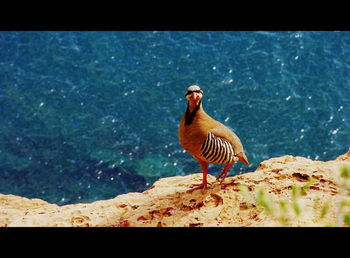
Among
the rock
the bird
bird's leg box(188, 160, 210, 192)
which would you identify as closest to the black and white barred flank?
the bird

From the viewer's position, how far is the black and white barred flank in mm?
3945

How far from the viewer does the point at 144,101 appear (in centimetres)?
1154

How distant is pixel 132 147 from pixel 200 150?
6301 millimetres

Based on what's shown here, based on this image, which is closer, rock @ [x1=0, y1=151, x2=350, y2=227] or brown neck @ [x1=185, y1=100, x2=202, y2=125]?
rock @ [x1=0, y1=151, x2=350, y2=227]

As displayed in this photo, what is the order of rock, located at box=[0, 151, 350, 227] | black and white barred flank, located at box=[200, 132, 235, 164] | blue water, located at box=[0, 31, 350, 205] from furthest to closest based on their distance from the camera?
blue water, located at box=[0, 31, 350, 205] → black and white barred flank, located at box=[200, 132, 235, 164] → rock, located at box=[0, 151, 350, 227]

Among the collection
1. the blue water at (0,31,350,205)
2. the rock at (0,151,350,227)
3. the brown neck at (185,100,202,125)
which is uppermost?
the blue water at (0,31,350,205)

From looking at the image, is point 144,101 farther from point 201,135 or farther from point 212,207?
point 212,207

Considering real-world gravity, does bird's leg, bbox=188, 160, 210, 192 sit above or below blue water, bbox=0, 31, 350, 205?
below

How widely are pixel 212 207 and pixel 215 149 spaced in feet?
2.00

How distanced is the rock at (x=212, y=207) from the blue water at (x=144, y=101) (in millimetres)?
4718

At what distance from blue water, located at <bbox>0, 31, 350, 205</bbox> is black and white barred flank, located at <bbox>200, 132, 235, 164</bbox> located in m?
5.29

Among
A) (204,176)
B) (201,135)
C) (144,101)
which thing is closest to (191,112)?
(201,135)

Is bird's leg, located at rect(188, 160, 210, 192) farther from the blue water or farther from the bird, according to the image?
the blue water
